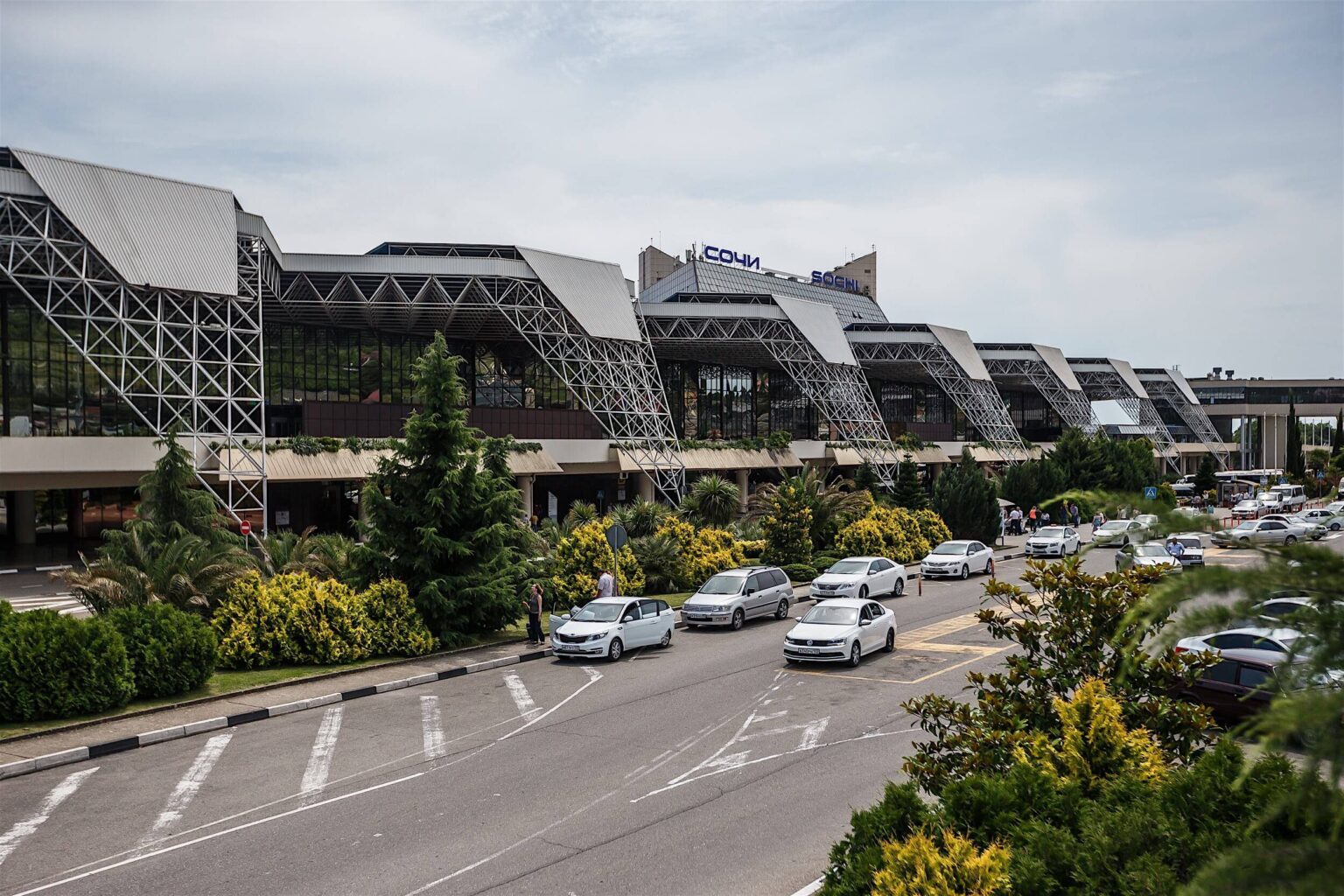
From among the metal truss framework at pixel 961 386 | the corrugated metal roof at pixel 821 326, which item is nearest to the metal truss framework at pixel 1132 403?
the metal truss framework at pixel 961 386

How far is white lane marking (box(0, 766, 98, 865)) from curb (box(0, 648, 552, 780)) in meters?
0.63

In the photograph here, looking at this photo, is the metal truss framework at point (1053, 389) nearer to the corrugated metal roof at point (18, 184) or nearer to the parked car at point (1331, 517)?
the parked car at point (1331, 517)

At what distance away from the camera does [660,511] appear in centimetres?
3822

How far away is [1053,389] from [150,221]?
253 ft

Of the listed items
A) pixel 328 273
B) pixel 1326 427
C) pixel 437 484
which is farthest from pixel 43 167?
pixel 1326 427

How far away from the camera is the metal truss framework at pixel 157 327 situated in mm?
32844

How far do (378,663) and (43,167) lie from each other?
21605 millimetres

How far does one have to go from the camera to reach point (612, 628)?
23.6m

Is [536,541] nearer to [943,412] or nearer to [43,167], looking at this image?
[43,167]

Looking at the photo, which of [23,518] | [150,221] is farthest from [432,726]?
[23,518]

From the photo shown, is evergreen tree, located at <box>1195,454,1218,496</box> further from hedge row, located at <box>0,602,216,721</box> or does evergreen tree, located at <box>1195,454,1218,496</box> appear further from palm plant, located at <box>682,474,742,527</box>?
hedge row, located at <box>0,602,216,721</box>

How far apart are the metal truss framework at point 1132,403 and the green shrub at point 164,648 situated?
286 feet

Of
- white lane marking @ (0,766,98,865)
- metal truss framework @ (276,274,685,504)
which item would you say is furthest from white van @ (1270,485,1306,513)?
white lane marking @ (0,766,98,865)

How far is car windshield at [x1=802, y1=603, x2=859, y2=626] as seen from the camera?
2292cm
